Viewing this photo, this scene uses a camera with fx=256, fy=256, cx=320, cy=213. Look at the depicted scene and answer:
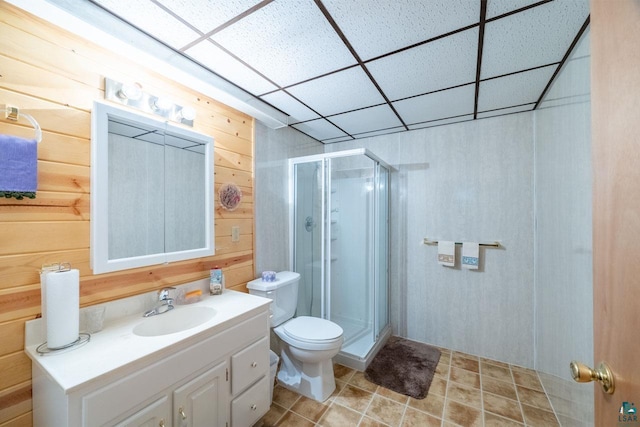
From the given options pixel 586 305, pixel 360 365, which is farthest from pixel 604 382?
pixel 360 365

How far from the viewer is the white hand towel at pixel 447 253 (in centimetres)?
252

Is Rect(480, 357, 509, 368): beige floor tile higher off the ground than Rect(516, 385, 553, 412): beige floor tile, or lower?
lower

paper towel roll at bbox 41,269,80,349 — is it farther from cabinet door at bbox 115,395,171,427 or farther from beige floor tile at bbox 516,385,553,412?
beige floor tile at bbox 516,385,553,412

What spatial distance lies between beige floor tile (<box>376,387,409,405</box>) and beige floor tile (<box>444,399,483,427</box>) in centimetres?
28

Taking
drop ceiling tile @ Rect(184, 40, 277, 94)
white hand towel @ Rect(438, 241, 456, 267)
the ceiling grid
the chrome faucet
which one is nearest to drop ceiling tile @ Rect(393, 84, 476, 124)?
the ceiling grid

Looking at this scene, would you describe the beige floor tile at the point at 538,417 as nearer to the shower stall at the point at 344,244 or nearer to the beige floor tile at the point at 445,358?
the beige floor tile at the point at 445,358

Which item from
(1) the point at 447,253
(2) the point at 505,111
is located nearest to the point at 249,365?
(1) the point at 447,253

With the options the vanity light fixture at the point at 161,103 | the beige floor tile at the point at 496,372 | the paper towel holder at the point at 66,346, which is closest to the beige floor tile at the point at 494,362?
the beige floor tile at the point at 496,372

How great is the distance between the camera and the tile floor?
5.59 feet

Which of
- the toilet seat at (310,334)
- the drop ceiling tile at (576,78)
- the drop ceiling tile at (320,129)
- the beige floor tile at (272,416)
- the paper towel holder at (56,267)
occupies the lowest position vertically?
the beige floor tile at (272,416)

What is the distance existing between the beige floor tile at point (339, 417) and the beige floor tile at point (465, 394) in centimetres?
76

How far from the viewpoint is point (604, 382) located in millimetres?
573

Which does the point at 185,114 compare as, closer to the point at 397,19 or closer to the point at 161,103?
Result: the point at 161,103

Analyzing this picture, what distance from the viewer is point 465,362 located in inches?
94.2
